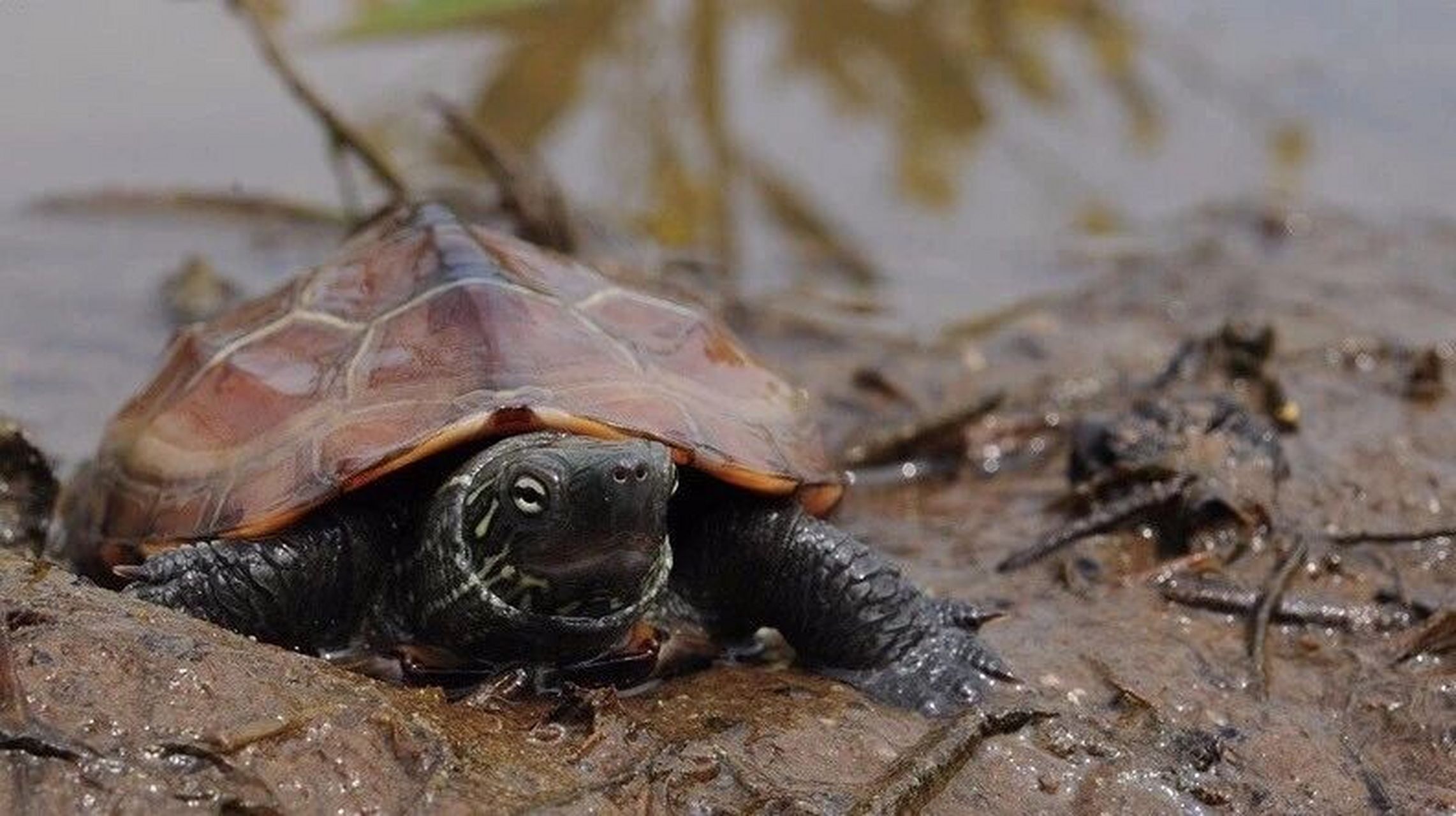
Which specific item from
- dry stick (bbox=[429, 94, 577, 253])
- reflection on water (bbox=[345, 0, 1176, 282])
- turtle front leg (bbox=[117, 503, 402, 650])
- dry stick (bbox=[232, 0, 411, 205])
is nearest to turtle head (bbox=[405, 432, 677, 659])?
turtle front leg (bbox=[117, 503, 402, 650])

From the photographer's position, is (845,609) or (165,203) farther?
(165,203)

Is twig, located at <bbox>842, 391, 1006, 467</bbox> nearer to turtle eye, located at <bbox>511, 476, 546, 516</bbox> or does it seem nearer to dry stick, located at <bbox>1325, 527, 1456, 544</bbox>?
dry stick, located at <bbox>1325, 527, 1456, 544</bbox>

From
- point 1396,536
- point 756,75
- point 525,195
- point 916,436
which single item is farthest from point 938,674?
point 756,75

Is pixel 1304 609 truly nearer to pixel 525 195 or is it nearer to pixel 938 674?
pixel 938 674

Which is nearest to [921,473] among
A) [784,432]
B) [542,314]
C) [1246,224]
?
[784,432]

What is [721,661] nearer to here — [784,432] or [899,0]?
[784,432]
